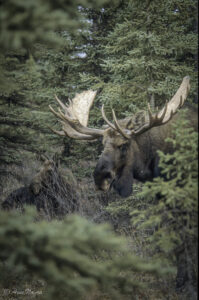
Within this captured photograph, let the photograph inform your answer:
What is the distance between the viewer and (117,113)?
761 cm

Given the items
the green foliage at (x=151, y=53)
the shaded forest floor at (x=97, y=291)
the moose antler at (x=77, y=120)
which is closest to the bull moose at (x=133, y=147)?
the moose antler at (x=77, y=120)

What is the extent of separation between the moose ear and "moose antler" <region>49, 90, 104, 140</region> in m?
0.84

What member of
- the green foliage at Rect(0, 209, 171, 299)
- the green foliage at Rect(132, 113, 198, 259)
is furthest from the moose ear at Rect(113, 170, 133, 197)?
the green foliage at Rect(0, 209, 171, 299)

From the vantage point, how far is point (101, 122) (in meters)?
8.65

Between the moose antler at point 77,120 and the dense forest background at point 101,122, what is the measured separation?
1.03m

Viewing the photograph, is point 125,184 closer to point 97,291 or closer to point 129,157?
point 129,157

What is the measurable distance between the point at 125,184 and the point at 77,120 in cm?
151

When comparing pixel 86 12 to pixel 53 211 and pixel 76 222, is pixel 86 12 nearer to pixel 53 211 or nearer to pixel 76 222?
pixel 53 211

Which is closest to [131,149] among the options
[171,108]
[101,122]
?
[171,108]

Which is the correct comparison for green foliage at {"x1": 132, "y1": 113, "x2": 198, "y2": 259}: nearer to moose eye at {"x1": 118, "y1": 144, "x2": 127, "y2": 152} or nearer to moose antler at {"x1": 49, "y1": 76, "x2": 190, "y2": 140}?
moose antler at {"x1": 49, "y1": 76, "x2": 190, "y2": 140}

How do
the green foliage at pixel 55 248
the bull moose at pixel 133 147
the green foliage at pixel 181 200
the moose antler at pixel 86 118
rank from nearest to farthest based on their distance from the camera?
the green foliage at pixel 55 248, the green foliage at pixel 181 200, the moose antler at pixel 86 118, the bull moose at pixel 133 147

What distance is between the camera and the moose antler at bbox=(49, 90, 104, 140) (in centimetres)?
532

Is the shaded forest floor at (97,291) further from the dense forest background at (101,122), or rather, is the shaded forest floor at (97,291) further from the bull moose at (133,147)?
the bull moose at (133,147)

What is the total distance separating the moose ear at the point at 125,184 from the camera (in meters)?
4.84
